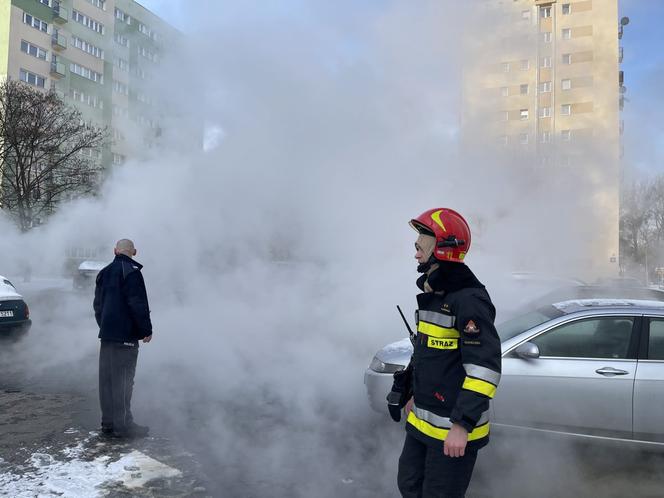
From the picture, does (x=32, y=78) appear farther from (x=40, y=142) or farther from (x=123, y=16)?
(x=123, y=16)

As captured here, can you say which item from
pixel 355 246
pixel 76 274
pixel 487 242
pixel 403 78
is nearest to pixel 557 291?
pixel 487 242

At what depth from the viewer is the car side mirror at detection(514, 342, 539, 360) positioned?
12.1ft

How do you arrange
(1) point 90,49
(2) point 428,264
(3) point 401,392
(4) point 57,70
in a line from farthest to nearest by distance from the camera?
(4) point 57,70
(1) point 90,49
(3) point 401,392
(2) point 428,264

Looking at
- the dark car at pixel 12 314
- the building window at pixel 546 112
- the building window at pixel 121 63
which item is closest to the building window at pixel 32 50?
the building window at pixel 121 63

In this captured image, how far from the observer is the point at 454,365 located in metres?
2.09

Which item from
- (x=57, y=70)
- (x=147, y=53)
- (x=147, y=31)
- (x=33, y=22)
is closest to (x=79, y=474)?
(x=147, y=53)

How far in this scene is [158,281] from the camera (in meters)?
7.39

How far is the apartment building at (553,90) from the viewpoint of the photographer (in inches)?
244

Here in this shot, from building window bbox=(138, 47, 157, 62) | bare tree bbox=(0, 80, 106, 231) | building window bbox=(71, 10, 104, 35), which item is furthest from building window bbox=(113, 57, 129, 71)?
bare tree bbox=(0, 80, 106, 231)

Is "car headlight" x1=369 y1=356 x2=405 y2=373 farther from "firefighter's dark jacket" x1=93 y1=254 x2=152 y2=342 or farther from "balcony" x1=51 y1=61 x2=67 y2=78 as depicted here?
"balcony" x1=51 y1=61 x2=67 y2=78

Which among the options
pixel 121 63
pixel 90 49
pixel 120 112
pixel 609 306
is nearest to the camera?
pixel 609 306

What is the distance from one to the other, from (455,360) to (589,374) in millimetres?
2118

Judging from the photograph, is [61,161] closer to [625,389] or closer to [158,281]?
[158,281]

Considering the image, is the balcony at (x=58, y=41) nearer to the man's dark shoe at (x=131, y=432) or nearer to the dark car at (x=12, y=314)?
the dark car at (x=12, y=314)
